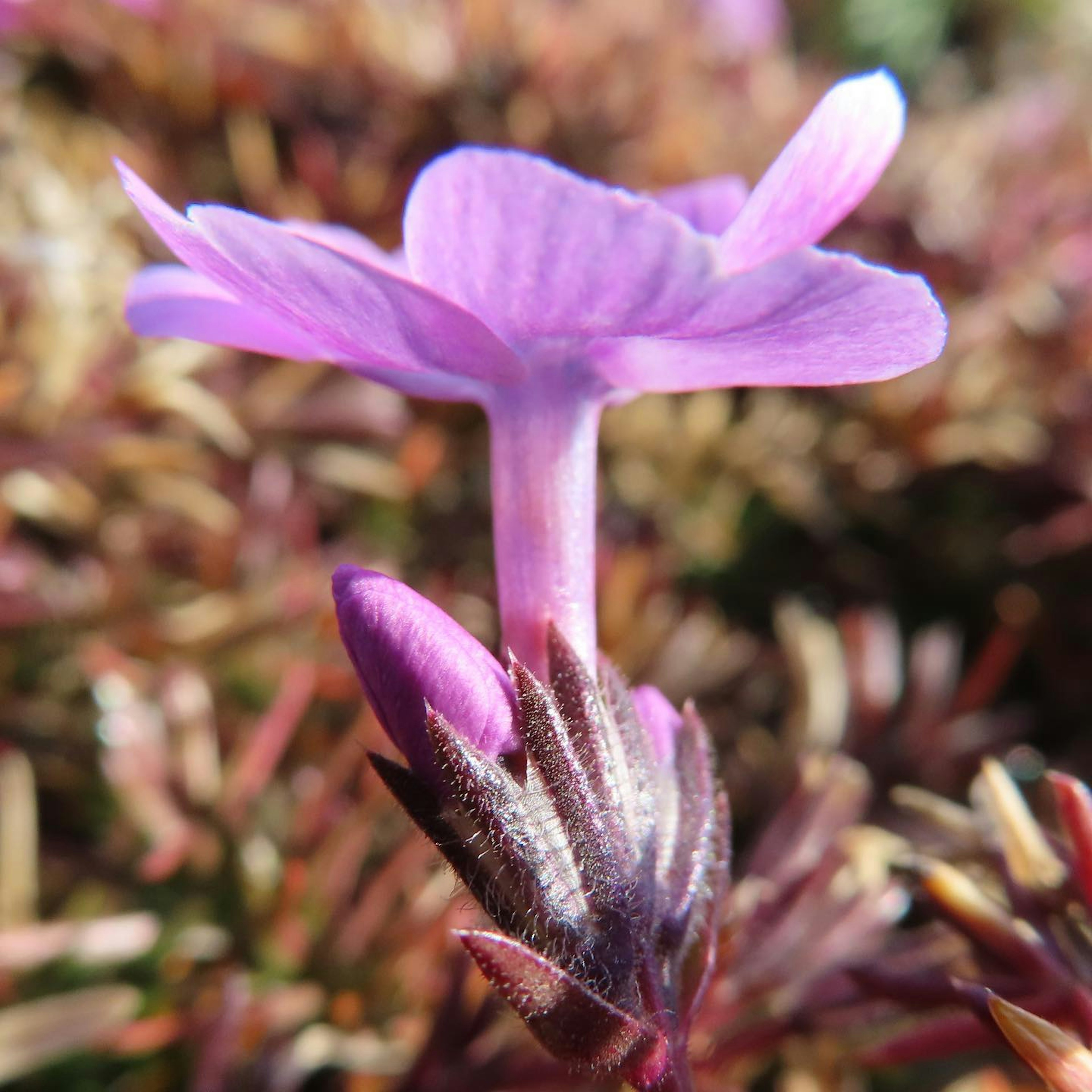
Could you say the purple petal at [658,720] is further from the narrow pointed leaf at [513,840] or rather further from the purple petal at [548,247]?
the purple petal at [548,247]

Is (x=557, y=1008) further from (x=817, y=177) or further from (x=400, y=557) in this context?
(x=400, y=557)

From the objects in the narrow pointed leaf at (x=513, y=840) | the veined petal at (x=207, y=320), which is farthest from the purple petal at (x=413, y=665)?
the veined petal at (x=207, y=320)

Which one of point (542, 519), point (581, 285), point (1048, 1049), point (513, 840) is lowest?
point (1048, 1049)

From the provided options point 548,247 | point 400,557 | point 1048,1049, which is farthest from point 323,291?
point 400,557

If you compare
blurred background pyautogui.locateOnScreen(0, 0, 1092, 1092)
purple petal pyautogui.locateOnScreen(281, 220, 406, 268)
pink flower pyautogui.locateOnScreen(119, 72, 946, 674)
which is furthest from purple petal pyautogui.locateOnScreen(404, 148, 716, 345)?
blurred background pyautogui.locateOnScreen(0, 0, 1092, 1092)

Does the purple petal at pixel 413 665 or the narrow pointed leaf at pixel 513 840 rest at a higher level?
the purple petal at pixel 413 665

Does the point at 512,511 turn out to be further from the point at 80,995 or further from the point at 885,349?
the point at 80,995

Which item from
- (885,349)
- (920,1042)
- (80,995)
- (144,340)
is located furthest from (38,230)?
(920,1042)
